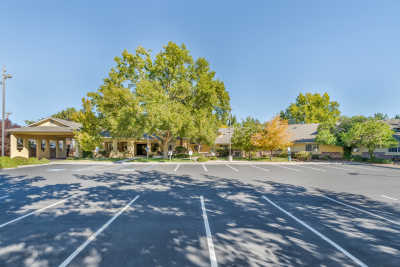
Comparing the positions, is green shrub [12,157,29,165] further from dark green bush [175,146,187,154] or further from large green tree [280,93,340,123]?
large green tree [280,93,340,123]

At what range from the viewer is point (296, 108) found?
60.6 metres

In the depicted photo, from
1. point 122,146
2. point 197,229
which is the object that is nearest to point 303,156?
point 197,229

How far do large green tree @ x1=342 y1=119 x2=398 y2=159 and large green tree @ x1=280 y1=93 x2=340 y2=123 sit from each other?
31.8 metres

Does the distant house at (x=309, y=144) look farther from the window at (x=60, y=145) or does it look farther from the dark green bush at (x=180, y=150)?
the window at (x=60, y=145)

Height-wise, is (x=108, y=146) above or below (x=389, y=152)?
above

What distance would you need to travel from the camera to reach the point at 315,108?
57875 mm

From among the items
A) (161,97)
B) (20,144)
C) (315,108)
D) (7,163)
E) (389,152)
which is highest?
(315,108)

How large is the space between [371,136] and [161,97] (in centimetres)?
2879

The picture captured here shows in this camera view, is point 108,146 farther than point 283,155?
Yes

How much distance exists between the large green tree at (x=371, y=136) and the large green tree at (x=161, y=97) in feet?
65.7

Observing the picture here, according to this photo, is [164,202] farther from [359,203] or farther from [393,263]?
[359,203]

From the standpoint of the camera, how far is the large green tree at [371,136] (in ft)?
81.0

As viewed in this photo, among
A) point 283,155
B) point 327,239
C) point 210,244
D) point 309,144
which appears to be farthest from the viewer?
point 309,144

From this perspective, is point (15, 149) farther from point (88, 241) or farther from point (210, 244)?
point (210, 244)
